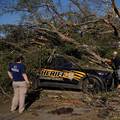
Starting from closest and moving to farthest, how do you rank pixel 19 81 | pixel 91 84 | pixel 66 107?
pixel 19 81
pixel 66 107
pixel 91 84

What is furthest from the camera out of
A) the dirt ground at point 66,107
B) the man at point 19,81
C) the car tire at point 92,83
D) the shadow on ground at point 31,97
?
the car tire at point 92,83

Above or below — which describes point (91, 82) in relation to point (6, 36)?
below

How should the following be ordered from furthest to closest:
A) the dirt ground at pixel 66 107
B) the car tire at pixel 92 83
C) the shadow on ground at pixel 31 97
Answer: the car tire at pixel 92 83 → the shadow on ground at pixel 31 97 → the dirt ground at pixel 66 107

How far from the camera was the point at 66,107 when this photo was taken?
12266mm

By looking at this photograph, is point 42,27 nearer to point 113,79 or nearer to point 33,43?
Result: point 33,43

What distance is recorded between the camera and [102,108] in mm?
11633

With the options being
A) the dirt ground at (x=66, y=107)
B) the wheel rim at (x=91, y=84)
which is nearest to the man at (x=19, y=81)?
the dirt ground at (x=66, y=107)

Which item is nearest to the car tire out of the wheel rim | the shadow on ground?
the wheel rim

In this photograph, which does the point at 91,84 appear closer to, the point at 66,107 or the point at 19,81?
the point at 66,107

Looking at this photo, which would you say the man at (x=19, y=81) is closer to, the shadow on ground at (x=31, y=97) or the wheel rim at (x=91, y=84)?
the shadow on ground at (x=31, y=97)

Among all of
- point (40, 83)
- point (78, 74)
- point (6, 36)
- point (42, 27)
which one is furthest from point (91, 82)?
point (6, 36)

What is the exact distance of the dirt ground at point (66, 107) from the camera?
10.9 meters

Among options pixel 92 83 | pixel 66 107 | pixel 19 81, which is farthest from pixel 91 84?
pixel 19 81

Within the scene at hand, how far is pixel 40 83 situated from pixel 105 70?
2663 mm
